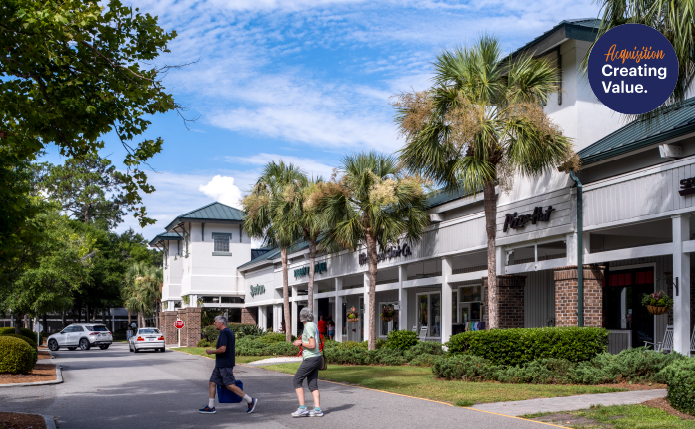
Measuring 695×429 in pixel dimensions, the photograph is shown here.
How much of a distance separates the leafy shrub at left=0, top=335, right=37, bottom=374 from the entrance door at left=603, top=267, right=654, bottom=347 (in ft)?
57.4

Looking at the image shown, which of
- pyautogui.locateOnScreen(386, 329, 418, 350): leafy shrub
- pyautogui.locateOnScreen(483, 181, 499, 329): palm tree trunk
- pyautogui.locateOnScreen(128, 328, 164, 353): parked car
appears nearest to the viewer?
pyautogui.locateOnScreen(483, 181, 499, 329): palm tree trunk

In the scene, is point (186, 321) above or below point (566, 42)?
below

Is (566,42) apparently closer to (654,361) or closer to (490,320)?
(490,320)

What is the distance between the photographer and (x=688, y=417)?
938 cm

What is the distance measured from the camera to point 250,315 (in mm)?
50875

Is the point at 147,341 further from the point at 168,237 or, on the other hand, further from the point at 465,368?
the point at 465,368

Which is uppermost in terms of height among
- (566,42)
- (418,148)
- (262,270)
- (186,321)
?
(566,42)

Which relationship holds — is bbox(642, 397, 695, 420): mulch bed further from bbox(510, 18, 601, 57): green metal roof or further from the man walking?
bbox(510, 18, 601, 57): green metal roof

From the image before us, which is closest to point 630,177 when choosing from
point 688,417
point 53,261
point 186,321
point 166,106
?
point 688,417

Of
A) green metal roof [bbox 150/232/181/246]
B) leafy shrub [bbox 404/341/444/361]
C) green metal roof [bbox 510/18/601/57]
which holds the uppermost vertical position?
green metal roof [bbox 510/18/601/57]

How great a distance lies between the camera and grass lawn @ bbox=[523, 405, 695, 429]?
8828mm

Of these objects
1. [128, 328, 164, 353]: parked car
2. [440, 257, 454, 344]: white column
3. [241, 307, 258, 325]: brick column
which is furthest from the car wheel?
[440, 257, 454, 344]: white column

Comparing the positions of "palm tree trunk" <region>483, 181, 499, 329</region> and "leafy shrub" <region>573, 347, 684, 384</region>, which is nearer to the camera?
"leafy shrub" <region>573, 347, 684, 384</region>

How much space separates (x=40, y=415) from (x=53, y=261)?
23.8 metres
